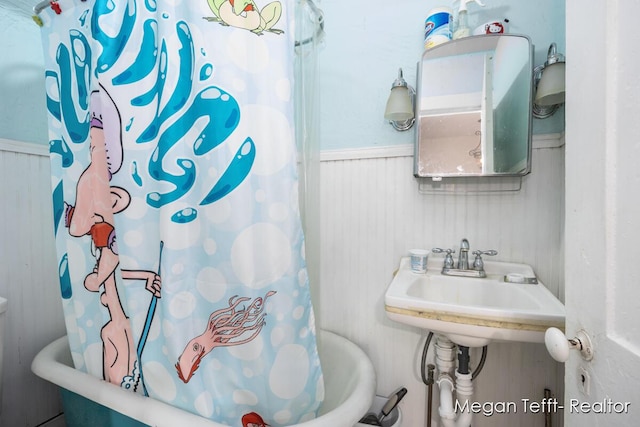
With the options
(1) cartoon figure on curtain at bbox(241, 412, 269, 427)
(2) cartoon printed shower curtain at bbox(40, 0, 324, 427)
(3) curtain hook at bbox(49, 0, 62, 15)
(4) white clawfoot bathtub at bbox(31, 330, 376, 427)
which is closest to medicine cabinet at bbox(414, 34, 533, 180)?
(2) cartoon printed shower curtain at bbox(40, 0, 324, 427)

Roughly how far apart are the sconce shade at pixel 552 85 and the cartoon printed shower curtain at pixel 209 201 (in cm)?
91

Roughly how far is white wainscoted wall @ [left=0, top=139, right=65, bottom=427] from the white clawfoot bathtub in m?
0.22

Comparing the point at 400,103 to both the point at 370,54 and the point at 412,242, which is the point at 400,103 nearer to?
the point at 370,54

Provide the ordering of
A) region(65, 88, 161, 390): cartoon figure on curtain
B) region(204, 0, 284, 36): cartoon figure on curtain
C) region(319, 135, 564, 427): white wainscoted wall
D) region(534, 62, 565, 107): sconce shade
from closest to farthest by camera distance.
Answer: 1. region(204, 0, 284, 36): cartoon figure on curtain
2. region(65, 88, 161, 390): cartoon figure on curtain
3. region(534, 62, 565, 107): sconce shade
4. region(319, 135, 564, 427): white wainscoted wall

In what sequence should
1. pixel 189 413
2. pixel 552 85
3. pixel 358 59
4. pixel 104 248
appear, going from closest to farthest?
pixel 189 413, pixel 104 248, pixel 552 85, pixel 358 59

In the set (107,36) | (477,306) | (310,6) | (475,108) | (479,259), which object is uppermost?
(310,6)

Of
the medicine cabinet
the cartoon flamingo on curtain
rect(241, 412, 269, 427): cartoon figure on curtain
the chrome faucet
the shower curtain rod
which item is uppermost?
the shower curtain rod

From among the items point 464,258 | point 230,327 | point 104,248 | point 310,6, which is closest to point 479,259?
point 464,258

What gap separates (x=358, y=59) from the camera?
1348 millimetres

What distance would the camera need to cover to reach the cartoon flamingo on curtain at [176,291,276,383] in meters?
0.77

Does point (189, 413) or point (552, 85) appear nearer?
point (189, 413)

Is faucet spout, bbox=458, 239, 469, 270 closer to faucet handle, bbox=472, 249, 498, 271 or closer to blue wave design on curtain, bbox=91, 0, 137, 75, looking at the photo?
faucet handle, bbox=472, 249, 498, 271

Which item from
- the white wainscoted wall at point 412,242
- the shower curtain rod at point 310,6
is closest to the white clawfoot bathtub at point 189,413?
the white wainscoted wall at point 412,242

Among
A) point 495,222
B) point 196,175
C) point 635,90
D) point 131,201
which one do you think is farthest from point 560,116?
point 131,201
